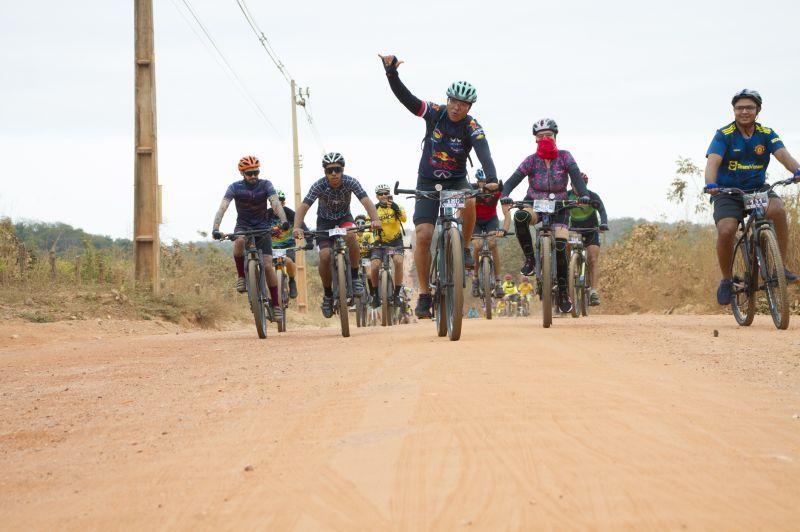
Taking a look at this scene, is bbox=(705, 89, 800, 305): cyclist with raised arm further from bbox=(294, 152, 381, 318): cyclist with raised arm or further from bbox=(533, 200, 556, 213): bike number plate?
bbox=(294, 152, 381, 318): cyclist with raised arm

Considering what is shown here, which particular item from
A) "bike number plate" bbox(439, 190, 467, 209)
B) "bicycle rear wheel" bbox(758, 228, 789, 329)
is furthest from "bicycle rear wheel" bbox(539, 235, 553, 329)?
"bike number plate" bbox(439, 190, 467, 209)

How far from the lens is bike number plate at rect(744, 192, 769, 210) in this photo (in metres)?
9.95

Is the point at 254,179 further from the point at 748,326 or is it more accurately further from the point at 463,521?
the point at 463,521

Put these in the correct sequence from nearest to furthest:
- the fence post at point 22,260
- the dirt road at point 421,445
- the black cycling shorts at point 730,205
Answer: the dirt road at point 421,445
the black cycling shorts at point 730,205
the fence post at point 22,260

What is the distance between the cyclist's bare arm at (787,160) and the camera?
32.7 ft

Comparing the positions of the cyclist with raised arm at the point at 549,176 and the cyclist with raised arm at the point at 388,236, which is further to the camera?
the cyclist with raised arm at the point at 388,236

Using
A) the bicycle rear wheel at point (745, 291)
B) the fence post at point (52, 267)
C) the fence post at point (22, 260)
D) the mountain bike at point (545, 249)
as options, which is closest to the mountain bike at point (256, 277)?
the mountain bike at point (545, 249)

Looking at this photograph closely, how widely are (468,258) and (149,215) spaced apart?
426 inches

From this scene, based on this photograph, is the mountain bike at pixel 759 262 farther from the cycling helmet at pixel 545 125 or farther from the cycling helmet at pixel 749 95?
the cycling helmet at pixel 545 125

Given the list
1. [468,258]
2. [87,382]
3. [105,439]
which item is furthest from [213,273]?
[105,439]

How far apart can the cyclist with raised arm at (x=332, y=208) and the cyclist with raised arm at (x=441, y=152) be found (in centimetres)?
221

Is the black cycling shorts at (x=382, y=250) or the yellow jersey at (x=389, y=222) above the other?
the yellow jersey at (x=389, y=222)

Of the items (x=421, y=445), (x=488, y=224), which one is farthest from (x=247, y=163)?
(x=421, y=445)

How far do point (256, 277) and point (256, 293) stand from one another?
0.22 meters
